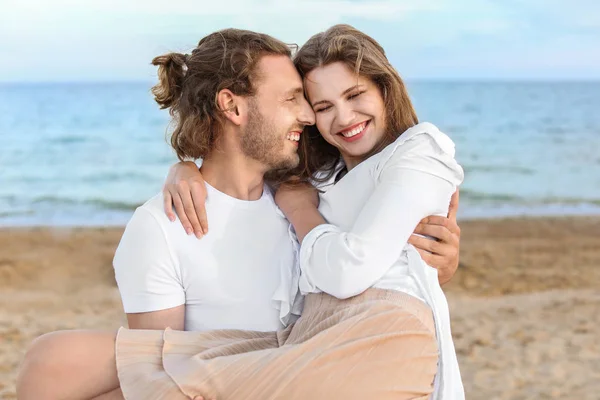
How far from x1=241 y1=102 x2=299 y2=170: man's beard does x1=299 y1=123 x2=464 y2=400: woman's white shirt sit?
0.37 meters

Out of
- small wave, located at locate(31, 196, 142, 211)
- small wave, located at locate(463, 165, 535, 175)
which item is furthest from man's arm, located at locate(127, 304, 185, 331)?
small wave, located at locate(463, 165, 535, 175)

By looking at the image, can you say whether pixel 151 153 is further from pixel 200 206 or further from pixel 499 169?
pixel 200 206


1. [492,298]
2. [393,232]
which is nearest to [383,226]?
[393,232]

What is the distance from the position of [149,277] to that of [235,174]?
55 cm

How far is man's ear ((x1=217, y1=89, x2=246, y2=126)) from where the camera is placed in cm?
303

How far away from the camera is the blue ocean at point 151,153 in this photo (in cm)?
1202

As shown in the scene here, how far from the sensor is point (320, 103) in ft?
9.79

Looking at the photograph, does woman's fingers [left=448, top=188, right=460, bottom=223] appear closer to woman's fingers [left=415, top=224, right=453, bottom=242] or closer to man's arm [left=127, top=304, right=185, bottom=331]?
woman's fingers [left=415, top=224, right=453, bottom=242]

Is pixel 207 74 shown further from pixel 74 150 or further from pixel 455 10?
pixel 455 10

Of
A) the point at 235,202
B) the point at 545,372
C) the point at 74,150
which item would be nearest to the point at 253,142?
the point at 235,202

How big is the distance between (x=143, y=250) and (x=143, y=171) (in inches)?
476

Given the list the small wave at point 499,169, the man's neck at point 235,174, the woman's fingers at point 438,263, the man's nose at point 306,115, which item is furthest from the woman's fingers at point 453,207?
the small wave at point 499,169

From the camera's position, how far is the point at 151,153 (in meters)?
16.3

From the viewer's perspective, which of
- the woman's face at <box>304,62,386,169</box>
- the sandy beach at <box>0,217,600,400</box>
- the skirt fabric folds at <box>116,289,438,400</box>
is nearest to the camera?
the skirt fabric folds at <box>116,289,438,400</box>
